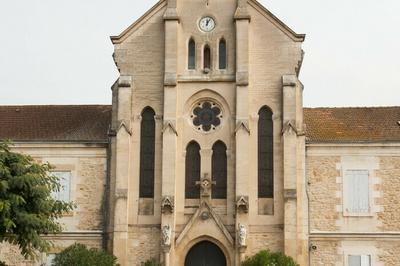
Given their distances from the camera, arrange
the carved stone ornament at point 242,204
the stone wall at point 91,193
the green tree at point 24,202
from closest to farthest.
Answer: the green tree at point 24,202, the carved stone ornament at point 242,204, the stone wall at point 91,193

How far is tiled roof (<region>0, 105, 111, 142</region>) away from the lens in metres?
42.3

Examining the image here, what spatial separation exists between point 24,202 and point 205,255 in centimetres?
1223

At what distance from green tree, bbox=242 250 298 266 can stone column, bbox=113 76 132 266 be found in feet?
20.2

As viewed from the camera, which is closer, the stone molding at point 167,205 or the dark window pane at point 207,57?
the stone molding at point 167,205

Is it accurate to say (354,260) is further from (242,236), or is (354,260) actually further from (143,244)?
(143,244)

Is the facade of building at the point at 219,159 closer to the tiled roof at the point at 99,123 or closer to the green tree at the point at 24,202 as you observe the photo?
the tiled roof at the point at 99,123

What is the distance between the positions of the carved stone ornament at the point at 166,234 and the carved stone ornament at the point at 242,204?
127 inches

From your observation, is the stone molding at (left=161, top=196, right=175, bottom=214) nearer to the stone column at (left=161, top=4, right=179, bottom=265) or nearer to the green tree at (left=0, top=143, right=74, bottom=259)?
the stone column at (left=161, top=4, right=179, bottom=265)

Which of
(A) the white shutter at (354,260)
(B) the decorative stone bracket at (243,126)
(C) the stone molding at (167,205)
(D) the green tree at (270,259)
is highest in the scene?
(B) the decorative stone bracket at (243,126)

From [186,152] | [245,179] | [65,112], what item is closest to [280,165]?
[245,179]

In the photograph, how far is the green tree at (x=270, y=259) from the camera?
3638cm

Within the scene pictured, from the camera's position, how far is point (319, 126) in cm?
4269

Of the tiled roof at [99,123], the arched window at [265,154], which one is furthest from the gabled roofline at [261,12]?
the tiled roof at [99,123]

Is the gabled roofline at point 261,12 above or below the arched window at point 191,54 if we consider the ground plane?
above
